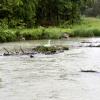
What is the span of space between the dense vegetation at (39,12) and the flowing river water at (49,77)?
99.4 ft

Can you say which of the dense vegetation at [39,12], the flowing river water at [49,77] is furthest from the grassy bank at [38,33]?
the flowing river water at [49,77]

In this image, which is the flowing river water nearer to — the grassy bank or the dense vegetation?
the grassy bank

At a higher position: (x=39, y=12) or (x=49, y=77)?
(x=49, y=77)

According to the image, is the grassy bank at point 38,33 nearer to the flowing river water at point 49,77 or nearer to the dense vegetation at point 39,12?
the dense vegetation at point 39,12

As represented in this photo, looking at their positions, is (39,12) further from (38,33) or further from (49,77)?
(49,77)

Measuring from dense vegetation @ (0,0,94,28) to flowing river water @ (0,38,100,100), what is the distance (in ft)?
99.4

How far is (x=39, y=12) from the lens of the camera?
240 feet

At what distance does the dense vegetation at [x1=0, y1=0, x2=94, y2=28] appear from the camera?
205ft

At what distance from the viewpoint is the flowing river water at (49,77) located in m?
18.8

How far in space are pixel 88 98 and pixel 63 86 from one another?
98.8 inches

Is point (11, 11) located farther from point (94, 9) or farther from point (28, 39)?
point (94, 9)

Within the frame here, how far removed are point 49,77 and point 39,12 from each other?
167ft

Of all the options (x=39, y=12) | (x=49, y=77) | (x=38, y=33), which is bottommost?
(x=38, y=33)

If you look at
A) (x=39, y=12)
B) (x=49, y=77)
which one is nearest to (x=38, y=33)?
(x=39, y=12)
